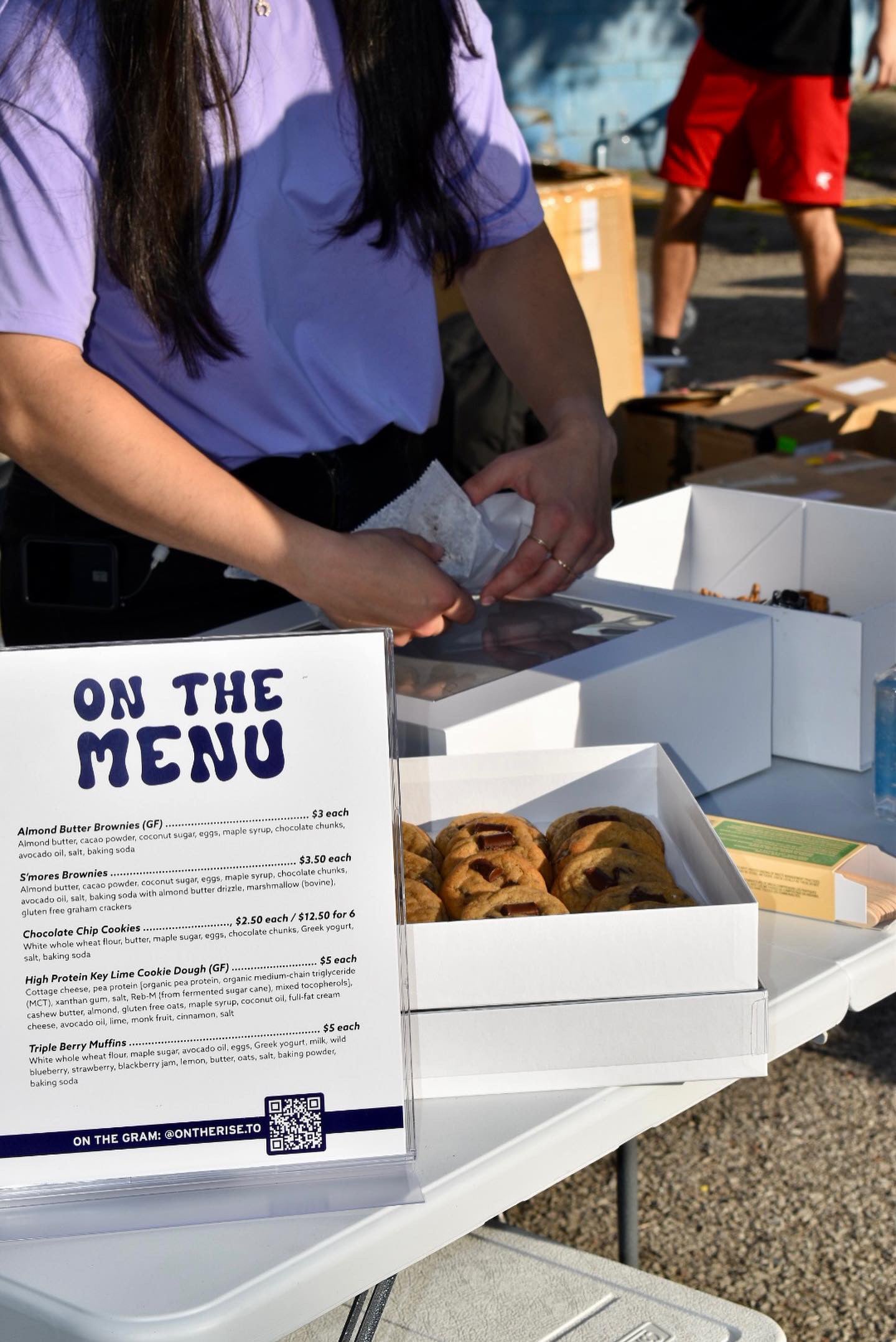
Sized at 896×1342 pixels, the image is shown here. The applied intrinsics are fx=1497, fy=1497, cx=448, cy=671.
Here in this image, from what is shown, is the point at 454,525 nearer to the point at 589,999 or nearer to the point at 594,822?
the point at 594,822

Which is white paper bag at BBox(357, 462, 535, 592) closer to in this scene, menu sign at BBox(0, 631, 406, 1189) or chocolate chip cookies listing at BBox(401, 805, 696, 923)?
chocolate chip cookies listing at BBox(401, 805, 696, 923)

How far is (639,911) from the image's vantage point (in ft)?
2.61

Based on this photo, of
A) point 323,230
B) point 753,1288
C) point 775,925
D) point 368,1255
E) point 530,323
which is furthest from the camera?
point 753,1288

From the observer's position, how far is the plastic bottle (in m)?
1.19

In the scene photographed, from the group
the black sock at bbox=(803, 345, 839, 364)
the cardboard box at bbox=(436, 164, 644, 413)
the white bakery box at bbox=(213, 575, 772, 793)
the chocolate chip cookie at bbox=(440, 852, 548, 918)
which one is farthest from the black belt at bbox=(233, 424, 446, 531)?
the black sock at bbox=(803, 345, 839, 364)

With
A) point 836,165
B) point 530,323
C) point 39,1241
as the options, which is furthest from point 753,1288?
point 836,165

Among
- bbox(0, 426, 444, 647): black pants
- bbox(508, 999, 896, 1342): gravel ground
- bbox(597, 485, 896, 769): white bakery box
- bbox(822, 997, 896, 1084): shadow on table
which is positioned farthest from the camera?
bbox(822, 997, 896, 1084): shadow on table

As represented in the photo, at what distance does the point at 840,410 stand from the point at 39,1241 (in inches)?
96.2

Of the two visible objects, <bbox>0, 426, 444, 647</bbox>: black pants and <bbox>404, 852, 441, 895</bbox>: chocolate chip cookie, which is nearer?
<bbox>404, 852, 441, 895</bbox>: chocolate chip cookie

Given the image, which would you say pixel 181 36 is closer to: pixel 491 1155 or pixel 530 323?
pixel 530 323

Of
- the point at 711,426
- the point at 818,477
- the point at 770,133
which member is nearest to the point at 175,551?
the point at 818,477

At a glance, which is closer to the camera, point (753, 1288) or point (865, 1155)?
point (753, 1288)

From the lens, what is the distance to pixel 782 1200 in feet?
6.55

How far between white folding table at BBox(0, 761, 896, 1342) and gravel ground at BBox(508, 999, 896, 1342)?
3.47ft
